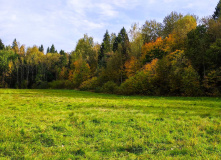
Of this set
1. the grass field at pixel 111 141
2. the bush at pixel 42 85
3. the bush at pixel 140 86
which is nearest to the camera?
the grass field at pixel 111 141

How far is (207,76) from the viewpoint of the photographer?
2714 centimetres

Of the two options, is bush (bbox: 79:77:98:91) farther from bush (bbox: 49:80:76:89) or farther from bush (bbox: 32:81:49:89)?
bush (bbox: 32:81:49:89)

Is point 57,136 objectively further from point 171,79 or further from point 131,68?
point 131,68

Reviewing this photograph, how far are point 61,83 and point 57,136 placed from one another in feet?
202

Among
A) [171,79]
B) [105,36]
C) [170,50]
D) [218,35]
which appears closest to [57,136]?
Result: [171,79]

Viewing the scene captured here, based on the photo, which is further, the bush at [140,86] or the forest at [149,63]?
the bush at [140,86]

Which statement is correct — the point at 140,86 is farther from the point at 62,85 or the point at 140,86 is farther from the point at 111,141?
the point at 62,85

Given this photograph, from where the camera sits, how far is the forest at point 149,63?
27.5 metres

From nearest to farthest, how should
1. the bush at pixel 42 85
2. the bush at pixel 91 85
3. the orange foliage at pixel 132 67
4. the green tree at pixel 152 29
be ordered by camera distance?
1. the orange foliage at pixel 132 67
2. the bush at pixel 91 85
3. the green tree at pixel 152 29
4. the bush at pixel 42 85

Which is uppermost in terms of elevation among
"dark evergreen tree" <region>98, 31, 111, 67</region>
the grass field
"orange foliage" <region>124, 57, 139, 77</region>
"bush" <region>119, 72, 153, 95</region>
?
"dark evergreen tree" <region>98, 31, 111, 67</region>

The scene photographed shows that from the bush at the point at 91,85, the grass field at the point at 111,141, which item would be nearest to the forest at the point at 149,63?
the bush at the point at 91,85

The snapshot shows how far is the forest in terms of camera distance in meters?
27.5

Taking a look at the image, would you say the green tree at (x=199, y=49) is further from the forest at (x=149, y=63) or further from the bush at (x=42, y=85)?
the bush at (x=42, y=85)

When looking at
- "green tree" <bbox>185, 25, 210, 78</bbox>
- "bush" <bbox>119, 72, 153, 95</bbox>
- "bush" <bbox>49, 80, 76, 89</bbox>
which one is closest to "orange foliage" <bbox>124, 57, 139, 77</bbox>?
"bush" <bbox>119, 72, 153, 95</bbox>
